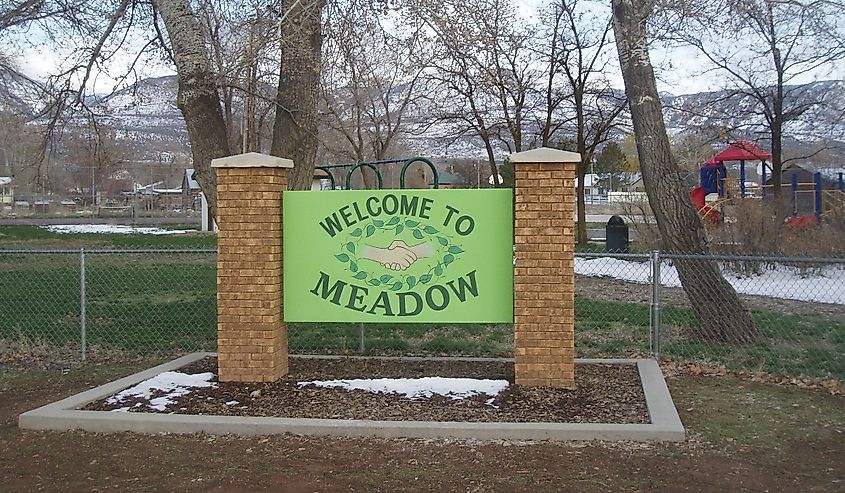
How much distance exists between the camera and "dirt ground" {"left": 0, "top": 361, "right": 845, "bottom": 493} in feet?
16.4

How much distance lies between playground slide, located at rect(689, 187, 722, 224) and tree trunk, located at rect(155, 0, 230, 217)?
12.5m

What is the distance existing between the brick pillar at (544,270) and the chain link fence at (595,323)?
1783mm

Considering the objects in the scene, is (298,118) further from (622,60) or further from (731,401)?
(731,401)

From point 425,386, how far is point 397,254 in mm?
1195

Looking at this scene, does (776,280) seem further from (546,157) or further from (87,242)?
(87,242)

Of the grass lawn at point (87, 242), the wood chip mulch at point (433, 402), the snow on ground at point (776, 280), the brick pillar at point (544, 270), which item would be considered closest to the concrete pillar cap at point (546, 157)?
the brick pillar at point (544, 270)

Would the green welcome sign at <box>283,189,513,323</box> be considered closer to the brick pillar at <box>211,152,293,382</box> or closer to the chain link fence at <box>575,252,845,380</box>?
the brick pillar at <box>211,152,293,382</box>

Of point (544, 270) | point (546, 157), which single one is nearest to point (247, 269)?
point (544, 270)

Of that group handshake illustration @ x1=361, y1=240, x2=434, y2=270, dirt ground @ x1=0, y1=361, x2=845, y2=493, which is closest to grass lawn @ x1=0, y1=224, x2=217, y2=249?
handshake illustration @ x1=361, y1=240, x2=434, y2=270

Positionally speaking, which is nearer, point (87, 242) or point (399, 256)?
point (399, 256)

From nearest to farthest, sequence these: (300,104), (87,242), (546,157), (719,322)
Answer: (546,157) < (719,322) < (300,104) < (87,242)

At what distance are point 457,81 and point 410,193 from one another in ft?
56.5

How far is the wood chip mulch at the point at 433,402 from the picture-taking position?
6.28 meters

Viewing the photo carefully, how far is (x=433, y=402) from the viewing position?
671 centimetres
